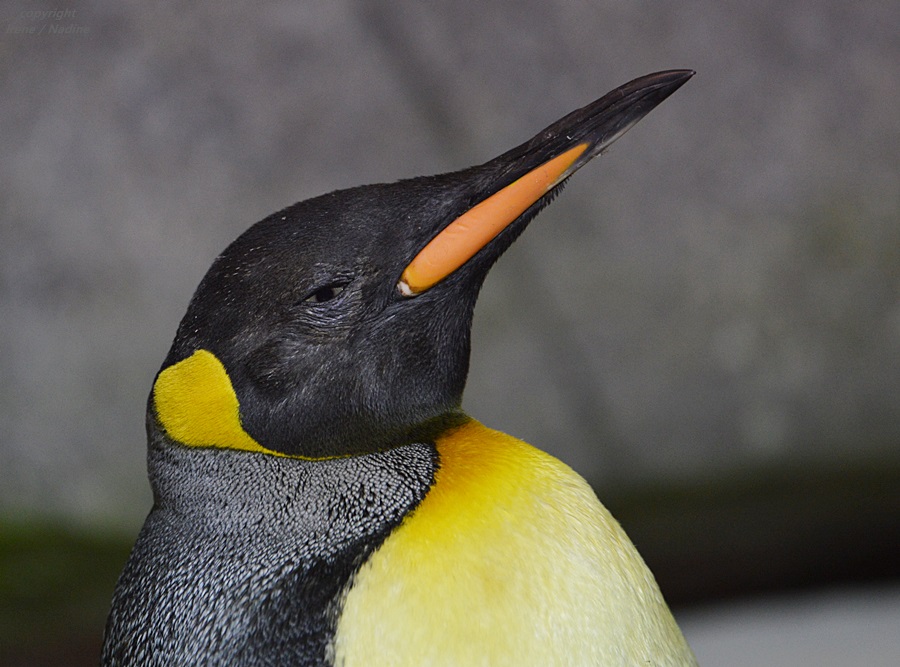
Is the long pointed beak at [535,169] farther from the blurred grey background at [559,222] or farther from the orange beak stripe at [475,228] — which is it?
the blurred grey background at [559,222]

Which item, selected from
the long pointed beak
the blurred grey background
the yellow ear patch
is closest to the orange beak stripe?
the long pointed beak

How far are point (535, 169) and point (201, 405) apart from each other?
0.41m

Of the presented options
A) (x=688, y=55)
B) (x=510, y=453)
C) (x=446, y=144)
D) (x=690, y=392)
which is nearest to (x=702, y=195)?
(x=688, y=55)

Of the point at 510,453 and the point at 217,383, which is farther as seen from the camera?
the point at 510,453

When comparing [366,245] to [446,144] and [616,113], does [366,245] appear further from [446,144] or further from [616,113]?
[446,144]

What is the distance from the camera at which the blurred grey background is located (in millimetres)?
2285

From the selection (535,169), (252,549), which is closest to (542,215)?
(535,169)

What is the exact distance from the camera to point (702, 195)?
2412mm

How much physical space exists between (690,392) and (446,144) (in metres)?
0.91

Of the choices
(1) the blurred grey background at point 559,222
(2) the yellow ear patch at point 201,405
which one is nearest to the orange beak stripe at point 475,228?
(2) the yellow ear patch at point 201,405

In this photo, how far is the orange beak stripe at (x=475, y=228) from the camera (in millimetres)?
903

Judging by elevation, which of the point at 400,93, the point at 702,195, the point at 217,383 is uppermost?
the point at 400,93

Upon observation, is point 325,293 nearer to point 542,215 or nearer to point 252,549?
point 252,549

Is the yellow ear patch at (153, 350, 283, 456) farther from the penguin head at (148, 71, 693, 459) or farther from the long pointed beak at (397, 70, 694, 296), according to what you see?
the long pointed beak at (397, 70, 694, 296)
